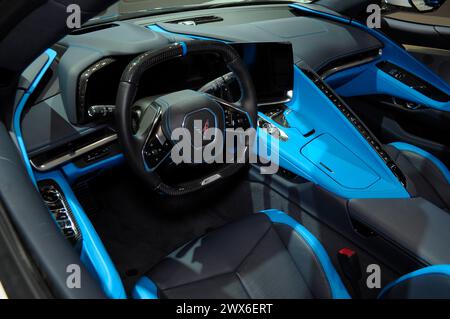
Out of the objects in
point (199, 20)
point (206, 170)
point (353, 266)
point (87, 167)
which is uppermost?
point (199, 20)

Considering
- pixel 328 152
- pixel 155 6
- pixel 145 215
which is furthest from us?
pixel 155 6

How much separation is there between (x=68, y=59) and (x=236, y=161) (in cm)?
65

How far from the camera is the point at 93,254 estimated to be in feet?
3.68

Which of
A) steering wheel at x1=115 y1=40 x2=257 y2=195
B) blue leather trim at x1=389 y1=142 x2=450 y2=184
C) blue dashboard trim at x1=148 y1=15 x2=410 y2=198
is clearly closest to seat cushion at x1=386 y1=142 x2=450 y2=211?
blue leather trim at x1=389 y1=142 x2=450 y2=184

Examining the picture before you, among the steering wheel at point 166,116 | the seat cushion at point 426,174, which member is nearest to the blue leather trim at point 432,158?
the seat cushion at point 426,174

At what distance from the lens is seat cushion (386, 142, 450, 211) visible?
1723mm

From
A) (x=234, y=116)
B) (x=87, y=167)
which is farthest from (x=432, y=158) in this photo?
(x=87, y=167)

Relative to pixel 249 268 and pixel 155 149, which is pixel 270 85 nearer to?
pixel 155 149

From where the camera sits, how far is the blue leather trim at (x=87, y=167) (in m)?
1.33

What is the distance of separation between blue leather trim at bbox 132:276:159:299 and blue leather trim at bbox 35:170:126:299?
0.10 meters

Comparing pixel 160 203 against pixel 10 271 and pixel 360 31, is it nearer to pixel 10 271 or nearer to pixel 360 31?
pixel 10 271

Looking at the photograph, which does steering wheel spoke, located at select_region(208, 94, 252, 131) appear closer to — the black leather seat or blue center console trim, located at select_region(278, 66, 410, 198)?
blue center console trim, located at select_region(278, 66, 410, 198)

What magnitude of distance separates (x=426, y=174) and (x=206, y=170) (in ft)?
3.13

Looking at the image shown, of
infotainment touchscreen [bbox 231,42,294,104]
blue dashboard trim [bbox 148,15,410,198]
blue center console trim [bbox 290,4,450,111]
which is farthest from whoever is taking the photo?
blue center console trim [bbox 290,4,450,111]
